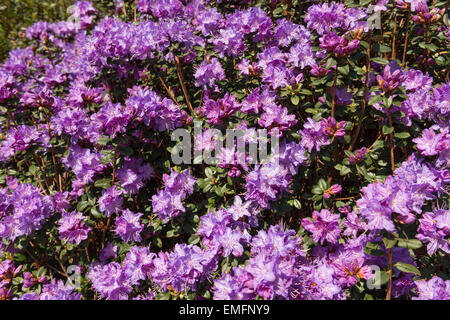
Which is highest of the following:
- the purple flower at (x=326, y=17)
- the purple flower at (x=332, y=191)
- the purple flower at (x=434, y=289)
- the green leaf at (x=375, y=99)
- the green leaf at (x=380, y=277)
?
the purple flower at (x=326, y=17)

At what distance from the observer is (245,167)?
196cm

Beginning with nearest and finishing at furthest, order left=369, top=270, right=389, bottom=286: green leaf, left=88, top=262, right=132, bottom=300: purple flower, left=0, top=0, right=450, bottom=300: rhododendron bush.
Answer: left=369, top=270, right=389, bottom=286: green leaf → left=0, top=0, right=450, bottom=300: rhododendron bush → left=88, top=262, right=132, bottom=300: purple flower

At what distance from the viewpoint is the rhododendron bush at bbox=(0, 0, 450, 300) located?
1763mm

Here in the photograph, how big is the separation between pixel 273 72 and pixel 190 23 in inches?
43.5

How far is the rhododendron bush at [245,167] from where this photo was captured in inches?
69.4

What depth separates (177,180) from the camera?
85.0 inches

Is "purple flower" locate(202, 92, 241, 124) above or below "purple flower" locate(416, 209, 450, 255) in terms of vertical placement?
above

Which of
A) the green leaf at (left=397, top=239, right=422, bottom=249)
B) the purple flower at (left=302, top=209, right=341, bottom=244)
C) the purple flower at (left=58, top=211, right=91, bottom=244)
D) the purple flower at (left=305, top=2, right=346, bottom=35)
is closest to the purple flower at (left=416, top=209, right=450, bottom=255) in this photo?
the green leaf at (left=397, top=239, right=422, bottom=249)

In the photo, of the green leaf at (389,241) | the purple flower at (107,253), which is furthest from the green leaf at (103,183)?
the green leaf at (389,241)

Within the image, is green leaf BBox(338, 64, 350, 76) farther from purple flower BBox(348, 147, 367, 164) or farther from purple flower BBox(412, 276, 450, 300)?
purple flower BBox(412, 276, 450, 300)

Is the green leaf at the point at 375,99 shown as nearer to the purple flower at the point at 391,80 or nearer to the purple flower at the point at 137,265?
the purple flower at the point at 391,80

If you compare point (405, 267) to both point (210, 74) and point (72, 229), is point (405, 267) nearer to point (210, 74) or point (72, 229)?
point (210, 74)
